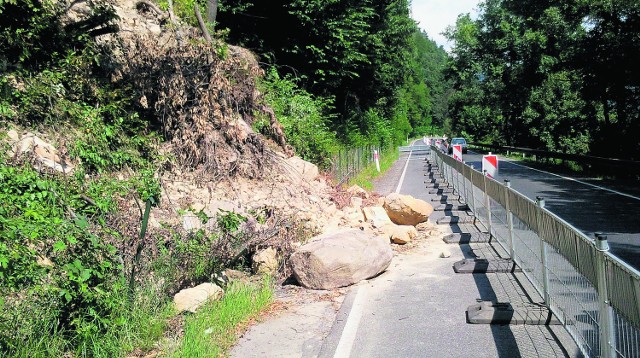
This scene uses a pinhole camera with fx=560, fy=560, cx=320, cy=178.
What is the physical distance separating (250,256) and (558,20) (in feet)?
93.8

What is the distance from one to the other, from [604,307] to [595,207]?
11.8 metres

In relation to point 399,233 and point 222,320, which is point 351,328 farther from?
point 399,233

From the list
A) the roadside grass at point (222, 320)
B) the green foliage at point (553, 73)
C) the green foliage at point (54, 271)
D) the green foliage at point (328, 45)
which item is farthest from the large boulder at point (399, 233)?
the green foliage at point (553, 73)

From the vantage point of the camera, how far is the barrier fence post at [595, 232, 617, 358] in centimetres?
408

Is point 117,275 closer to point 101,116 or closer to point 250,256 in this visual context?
point 250,256

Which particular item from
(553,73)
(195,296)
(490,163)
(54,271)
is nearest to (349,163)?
(490,163)

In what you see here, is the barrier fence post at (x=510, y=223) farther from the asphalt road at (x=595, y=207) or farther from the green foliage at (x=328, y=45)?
the green foliage at (x=328, y=45)

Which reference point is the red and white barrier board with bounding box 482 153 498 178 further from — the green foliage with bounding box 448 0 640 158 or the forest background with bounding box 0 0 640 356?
the green foliage with bounding box 448 0 640 158

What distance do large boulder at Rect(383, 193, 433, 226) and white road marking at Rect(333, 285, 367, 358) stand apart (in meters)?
4.53

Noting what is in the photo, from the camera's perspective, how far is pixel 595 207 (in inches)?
582

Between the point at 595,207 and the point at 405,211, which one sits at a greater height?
the point at 405,211

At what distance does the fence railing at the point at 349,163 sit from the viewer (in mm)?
20109

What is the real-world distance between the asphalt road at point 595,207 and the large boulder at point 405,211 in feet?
10.6

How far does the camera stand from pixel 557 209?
14.5 metres
